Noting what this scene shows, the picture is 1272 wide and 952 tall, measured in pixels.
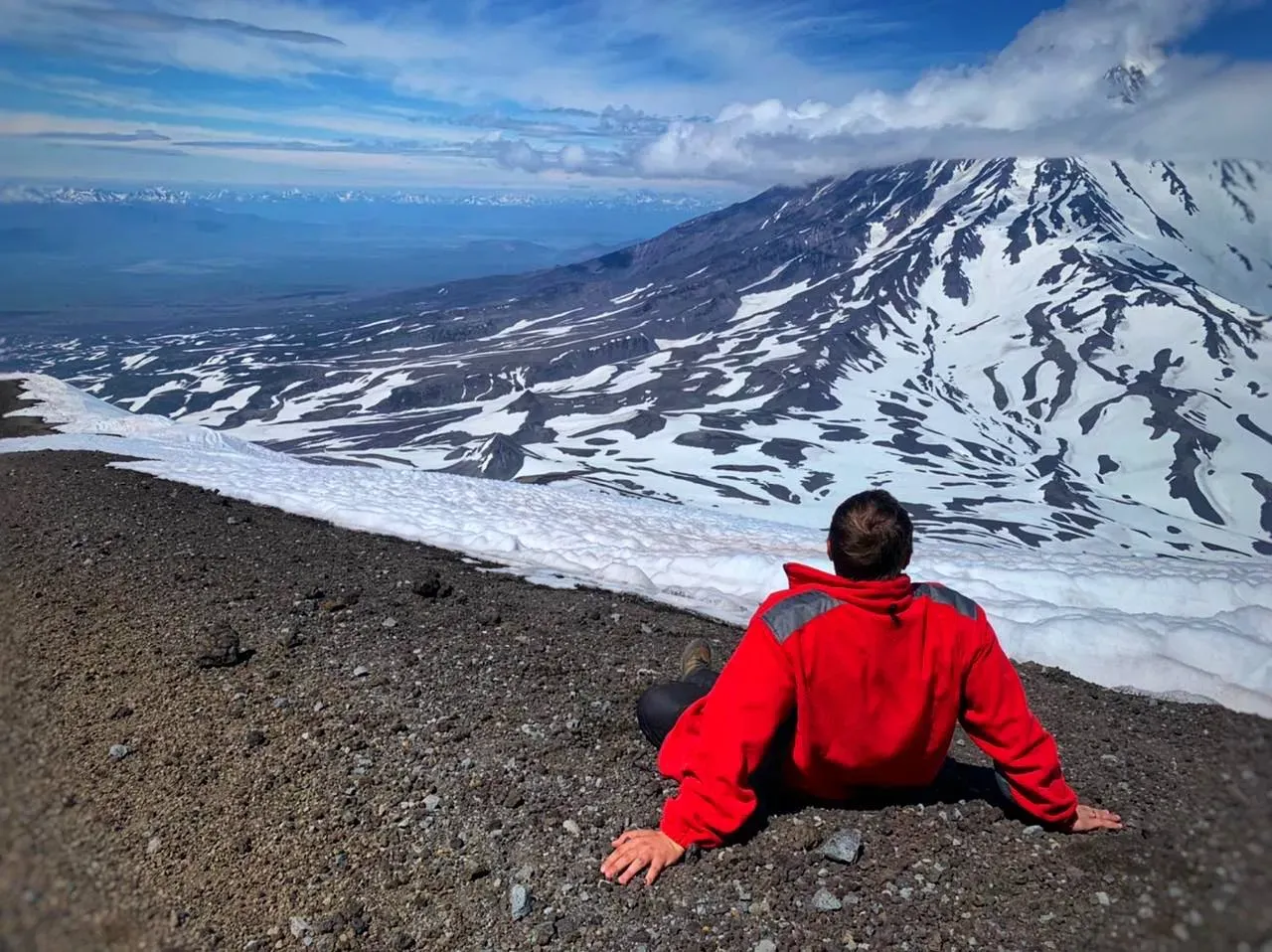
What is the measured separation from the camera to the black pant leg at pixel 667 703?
6801 millimetres

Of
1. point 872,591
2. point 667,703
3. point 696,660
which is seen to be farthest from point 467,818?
point 872,591

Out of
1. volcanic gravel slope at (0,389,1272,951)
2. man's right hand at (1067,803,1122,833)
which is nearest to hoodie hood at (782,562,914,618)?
volcanic gravel slope at (0,389,1272,951)

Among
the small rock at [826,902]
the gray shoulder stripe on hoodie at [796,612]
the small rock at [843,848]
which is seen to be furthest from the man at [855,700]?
the small rock at [826,902]

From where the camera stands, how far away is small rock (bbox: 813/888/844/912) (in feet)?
17.4

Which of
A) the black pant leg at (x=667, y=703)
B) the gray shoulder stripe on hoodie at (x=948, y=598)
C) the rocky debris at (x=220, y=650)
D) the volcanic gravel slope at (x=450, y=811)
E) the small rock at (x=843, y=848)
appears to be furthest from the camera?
the rocky debris at (x=220, y=650)

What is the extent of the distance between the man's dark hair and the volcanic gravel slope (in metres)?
1.85

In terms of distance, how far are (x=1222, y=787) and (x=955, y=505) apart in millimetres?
131048

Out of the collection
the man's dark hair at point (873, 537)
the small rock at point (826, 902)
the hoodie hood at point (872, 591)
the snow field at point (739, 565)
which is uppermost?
the man's dark hair at point (873, 537)

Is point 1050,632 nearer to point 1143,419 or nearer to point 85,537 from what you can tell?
point 85,537

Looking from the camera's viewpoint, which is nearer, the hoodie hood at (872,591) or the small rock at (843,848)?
the hoodie hood at (872,591)

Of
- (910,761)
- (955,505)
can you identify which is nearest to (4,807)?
(910,761)

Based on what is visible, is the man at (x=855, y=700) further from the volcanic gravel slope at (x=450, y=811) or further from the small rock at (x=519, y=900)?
the small rock at (x=519, y=900)

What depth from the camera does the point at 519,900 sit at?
17.8ft

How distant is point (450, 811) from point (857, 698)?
Result: 3.21 m
